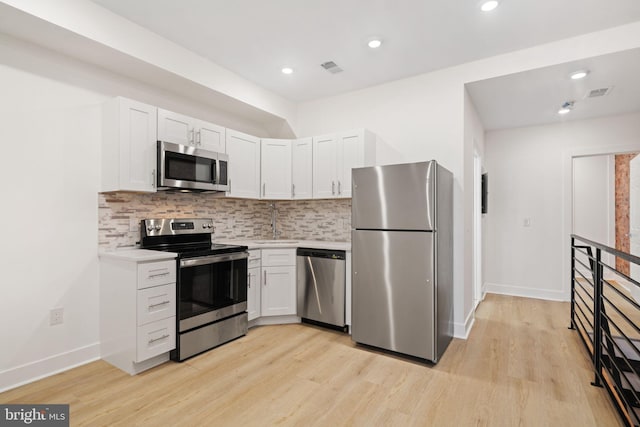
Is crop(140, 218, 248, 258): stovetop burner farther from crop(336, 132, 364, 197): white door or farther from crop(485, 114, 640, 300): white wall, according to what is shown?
crop(485, 114, 640, 300): white wall

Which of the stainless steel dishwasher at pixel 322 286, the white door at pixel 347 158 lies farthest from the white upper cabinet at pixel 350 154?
the stainless steel dishwasher at pixel 322 286

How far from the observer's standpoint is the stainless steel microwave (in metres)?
2.88

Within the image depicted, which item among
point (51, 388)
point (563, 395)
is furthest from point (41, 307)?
point (563, 395)

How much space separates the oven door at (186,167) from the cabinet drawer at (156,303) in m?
0.90

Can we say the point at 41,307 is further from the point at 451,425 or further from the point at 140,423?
the point at 451,425

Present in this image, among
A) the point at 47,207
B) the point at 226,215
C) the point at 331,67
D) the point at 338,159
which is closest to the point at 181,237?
the point at 226,215

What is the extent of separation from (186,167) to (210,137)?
50cm

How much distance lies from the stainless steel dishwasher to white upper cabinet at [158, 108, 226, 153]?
57.8 inches

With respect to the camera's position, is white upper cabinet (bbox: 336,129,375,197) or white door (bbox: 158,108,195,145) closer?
white door (bbox: 158,108,195,145)

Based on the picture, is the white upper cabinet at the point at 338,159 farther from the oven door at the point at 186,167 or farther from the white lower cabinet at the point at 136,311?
the white lower cabinet at the point at 136,311

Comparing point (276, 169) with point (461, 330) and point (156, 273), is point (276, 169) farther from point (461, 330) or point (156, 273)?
point (461, 330)

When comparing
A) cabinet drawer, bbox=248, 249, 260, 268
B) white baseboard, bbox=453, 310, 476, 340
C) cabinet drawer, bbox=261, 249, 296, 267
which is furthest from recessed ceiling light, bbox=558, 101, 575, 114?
cabinet drawer, bbox=248, 249, 260, 268

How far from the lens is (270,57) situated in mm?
3211

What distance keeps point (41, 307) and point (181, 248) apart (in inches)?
41.8
